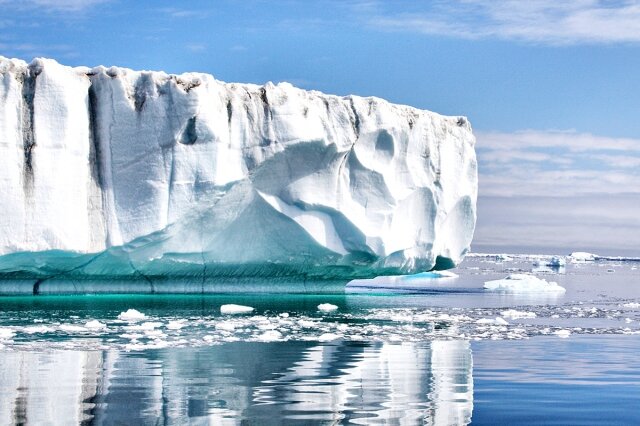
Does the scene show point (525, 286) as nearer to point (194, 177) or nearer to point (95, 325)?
point (194, 177)

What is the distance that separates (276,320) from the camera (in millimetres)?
13703

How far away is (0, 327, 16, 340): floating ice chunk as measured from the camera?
10544 mm

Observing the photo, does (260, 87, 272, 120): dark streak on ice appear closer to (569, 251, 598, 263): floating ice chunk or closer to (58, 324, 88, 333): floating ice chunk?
(58, 324, 88, 333): floating ice chunk

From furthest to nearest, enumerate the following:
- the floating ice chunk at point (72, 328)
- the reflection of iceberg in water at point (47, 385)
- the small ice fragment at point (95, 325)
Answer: the small ice fragment at point (95, 325) < the floating ice chunk at point (72, 328) < the reflection of iceberg in water at point (47, 385)

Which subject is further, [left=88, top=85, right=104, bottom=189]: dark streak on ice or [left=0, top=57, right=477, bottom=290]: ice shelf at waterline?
[left=88, top=85, right=104, bottom=189]: dark streak on ice

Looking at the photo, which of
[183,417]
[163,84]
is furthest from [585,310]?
[183,417]

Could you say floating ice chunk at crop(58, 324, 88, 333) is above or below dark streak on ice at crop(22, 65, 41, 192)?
below

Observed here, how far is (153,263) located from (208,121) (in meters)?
3.04

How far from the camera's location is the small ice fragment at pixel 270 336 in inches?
428

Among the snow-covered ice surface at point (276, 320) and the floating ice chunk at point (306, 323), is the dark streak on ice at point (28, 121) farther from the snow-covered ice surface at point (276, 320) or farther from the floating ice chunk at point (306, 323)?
the floating ice chunk at point (306, 323)

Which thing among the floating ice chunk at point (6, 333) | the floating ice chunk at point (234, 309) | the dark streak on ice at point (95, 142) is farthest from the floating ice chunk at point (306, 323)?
the dark streak on ice at point (95, 142)

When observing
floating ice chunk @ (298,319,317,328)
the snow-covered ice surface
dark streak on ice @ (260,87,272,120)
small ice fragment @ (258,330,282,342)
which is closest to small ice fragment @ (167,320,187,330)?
the snow-covered ice surface

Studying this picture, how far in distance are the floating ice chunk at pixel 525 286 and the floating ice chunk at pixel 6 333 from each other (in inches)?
713

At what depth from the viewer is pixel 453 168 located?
72.8ft
